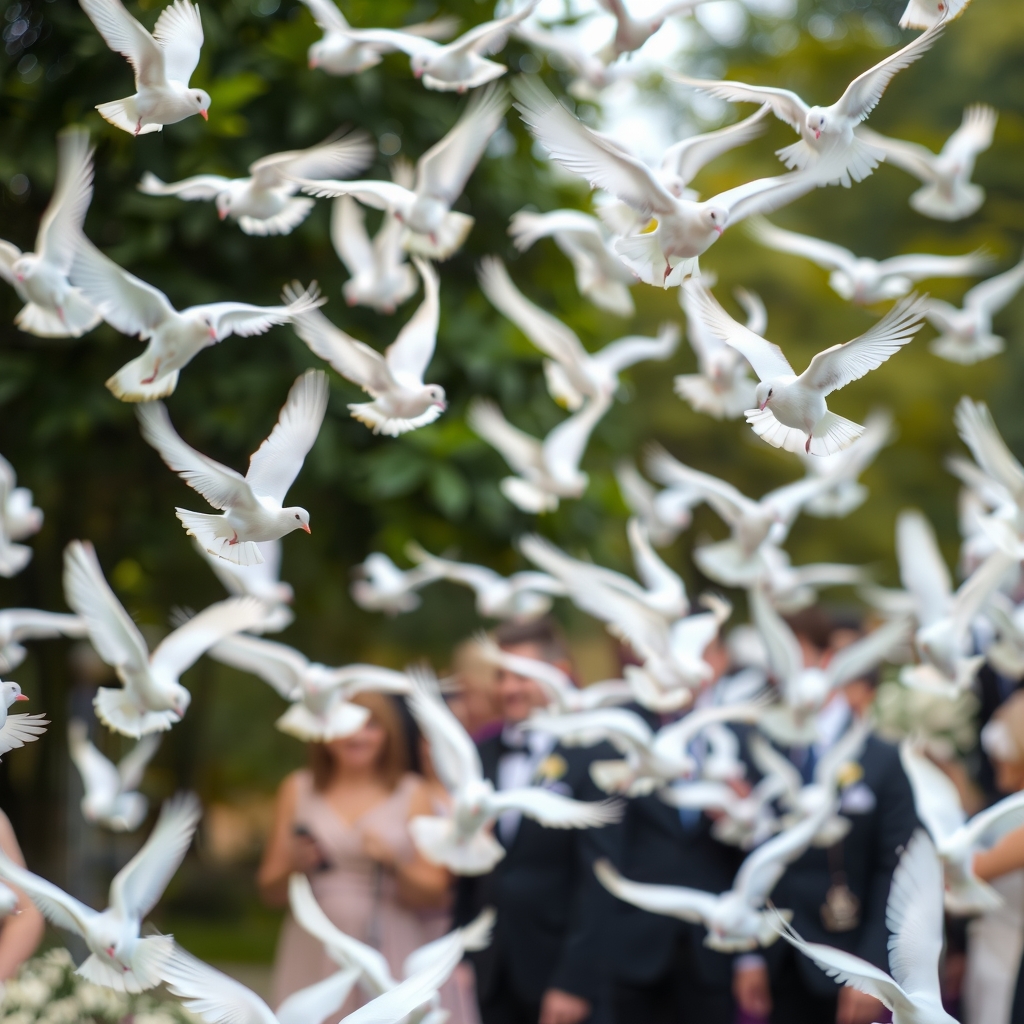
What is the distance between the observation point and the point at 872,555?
12.8m

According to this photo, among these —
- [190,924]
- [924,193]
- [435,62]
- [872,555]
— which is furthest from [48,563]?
[872,555]

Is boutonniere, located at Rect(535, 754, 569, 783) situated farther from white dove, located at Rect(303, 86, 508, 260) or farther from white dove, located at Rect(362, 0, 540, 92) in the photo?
white dove, located at Rect(362, 0, 540, 92)

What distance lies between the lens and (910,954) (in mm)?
2963

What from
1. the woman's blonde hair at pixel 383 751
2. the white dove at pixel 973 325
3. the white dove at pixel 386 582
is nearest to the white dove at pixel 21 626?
the woman's blonde hair at pixel 383 751

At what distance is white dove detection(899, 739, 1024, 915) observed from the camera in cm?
341

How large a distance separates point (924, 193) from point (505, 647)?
2159 millimetres

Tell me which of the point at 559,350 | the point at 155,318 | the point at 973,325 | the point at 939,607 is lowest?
the point at 939,607

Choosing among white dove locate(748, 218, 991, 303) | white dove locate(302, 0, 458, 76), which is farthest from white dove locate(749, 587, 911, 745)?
white dove locate(302, 0, 458, 76)

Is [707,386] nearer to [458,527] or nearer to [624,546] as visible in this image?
[458,527]

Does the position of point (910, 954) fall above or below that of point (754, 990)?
above

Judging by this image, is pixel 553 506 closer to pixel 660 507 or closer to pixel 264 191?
pixel 660 507

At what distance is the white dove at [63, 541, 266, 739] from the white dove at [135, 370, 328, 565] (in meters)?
0.58

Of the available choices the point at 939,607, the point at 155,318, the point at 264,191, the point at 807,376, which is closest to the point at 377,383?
the point at 155,318

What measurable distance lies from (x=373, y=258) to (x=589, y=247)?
67 centimetres
